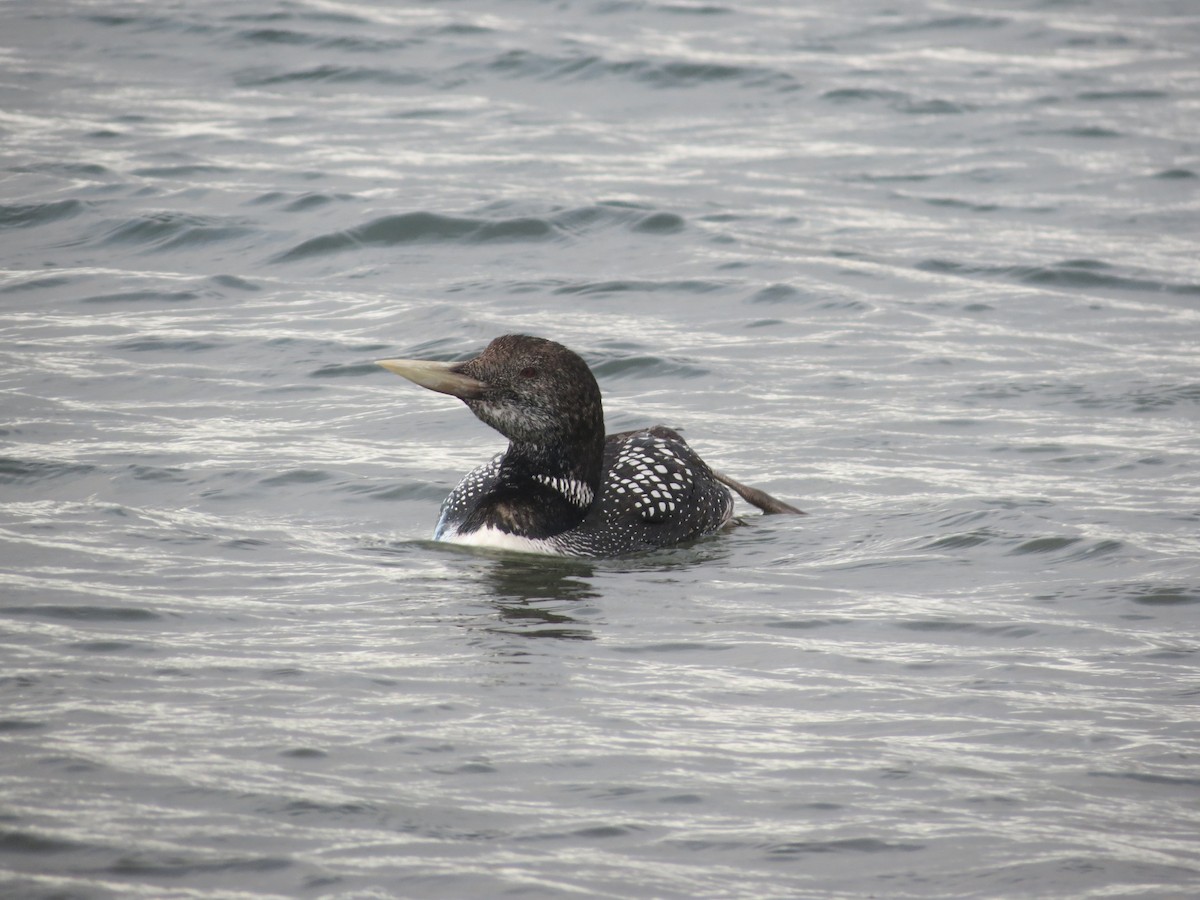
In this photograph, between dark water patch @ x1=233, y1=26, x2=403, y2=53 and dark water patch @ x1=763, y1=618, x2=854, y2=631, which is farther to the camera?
dark water patch @ x1=233, y1=26, x2=403, y2=53

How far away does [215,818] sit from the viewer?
152 inches

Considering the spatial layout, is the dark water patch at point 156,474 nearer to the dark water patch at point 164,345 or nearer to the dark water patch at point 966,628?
the dark water patch at point 164,345

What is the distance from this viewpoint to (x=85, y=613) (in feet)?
17.0

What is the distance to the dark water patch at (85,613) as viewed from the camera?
514cm

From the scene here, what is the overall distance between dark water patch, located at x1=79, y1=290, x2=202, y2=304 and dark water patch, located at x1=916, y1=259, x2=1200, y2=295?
4.36 m

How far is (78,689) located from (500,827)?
1.37m

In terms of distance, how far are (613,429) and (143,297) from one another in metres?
3.13

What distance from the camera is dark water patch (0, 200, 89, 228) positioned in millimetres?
10430

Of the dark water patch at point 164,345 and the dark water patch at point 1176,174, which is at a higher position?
the dark water patch at point 1176,174

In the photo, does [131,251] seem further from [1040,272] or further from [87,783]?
[87,783]

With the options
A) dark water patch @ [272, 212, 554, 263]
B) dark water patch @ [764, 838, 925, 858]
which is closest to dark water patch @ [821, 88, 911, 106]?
dark water patch @ [272, 212, 554, 263]

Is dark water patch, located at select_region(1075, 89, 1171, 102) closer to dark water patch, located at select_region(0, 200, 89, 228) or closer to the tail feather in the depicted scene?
dark water patch, located at select_region(0, 200, 89, 228)

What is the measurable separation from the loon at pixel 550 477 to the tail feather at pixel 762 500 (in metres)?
0.22

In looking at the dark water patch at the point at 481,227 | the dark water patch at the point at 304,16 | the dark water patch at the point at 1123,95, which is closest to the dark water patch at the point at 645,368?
the dark water patch at the point at 481,227
